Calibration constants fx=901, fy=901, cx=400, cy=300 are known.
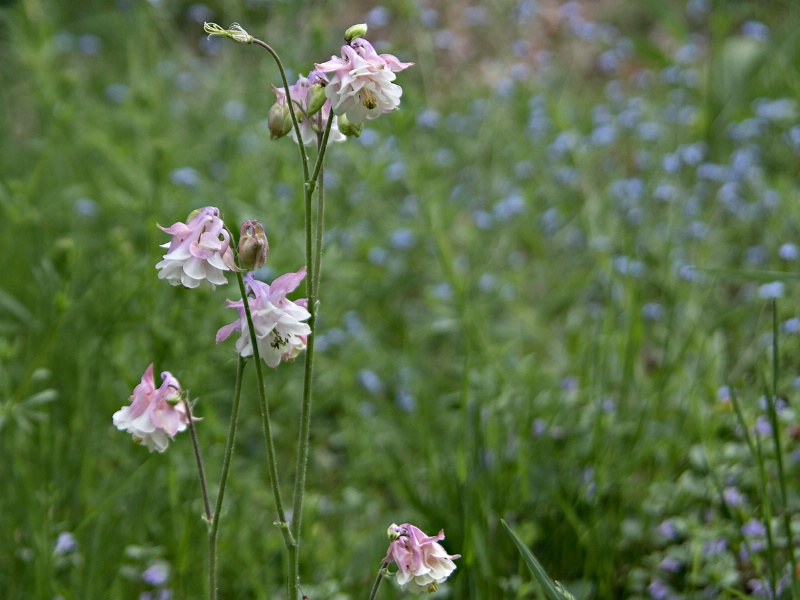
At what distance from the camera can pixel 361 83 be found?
44.2 inches

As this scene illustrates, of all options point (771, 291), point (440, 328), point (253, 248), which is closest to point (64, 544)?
point (253, 248)

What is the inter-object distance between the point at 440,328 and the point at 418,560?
1829 mm

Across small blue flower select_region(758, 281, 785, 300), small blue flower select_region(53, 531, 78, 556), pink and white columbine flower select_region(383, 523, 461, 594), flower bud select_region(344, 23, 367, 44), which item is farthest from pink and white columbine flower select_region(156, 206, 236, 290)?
small blue flower select_region(758, 281, 785, 300)

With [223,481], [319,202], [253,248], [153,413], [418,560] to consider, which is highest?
[319,202]

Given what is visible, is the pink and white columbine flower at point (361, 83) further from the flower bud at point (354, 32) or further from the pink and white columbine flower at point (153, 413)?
the pink and white columbine flower at point (153, 413)

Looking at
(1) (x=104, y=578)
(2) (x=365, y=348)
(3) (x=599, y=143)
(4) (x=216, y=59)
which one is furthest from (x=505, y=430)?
(4) (x=216, y=59)

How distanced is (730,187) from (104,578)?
234cm

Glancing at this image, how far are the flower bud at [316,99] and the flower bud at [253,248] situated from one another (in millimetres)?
160

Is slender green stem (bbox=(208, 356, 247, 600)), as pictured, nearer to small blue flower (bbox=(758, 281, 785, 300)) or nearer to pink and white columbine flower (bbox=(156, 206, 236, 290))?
pink and white columbine flower (bbox=(156, 206, 236, 290))

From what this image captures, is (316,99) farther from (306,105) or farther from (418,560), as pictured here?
(418,560)

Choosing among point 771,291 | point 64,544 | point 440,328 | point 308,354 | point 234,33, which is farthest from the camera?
point 440,328

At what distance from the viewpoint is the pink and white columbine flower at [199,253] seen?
1.12 metres

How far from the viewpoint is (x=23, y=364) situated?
2.52 meters

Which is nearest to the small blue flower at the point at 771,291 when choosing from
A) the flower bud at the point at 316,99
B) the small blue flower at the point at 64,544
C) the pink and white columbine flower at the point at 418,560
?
the pink and white columbine flower at the point at 418,560
